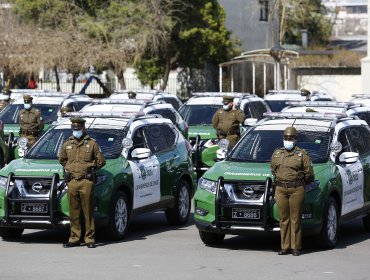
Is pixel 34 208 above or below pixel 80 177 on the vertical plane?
below

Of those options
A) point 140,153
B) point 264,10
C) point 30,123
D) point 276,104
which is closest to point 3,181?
point 140,153

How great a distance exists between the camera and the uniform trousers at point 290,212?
12.9m

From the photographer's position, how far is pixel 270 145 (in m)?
14.4

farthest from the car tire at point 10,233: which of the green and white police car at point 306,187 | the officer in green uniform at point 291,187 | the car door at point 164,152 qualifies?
the officer in green uniform at point 291,187

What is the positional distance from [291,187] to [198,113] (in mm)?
11964

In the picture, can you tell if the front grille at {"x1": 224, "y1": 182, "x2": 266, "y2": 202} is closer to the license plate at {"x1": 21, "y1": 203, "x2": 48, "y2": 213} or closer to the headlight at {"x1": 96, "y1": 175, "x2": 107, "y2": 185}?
the headlight at {"x1": 96, "y1": 175, "x2": 107, "y2": 185}

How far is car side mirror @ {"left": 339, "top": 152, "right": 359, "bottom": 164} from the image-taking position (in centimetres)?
1387

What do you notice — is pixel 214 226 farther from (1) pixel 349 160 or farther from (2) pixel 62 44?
(2) pixel 62 44

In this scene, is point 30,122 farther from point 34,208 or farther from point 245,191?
point 245,191

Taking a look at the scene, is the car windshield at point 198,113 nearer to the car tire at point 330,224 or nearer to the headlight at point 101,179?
the headlight at point 101,179

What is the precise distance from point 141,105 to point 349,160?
729cm

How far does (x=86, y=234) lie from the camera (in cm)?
1370

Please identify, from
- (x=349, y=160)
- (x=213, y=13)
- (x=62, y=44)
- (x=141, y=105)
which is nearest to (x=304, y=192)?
(x=349, y=160)

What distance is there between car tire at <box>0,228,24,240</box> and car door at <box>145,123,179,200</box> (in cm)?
222
